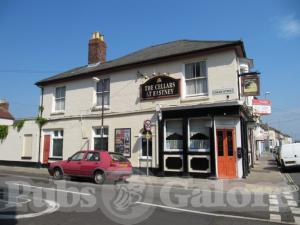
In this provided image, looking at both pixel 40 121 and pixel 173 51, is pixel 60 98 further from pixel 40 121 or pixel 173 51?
pixel 173 51

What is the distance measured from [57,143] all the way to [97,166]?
32.1 ft

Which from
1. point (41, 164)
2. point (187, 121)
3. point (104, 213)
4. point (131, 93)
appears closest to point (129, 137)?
point (131, 93)

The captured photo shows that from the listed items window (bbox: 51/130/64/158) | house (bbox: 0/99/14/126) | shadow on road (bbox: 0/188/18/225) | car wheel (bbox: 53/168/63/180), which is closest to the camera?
shadow on road (bbox: 0/188/18/225)

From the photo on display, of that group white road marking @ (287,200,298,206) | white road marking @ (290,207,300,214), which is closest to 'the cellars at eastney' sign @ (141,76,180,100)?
white road marking @ (287,200,298,206)

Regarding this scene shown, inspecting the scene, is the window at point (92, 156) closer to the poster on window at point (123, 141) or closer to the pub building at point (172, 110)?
A: the pub building at point (172, 110)

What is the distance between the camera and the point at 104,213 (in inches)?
308

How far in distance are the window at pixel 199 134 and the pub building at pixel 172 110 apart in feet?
0.18

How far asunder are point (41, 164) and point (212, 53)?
1524 cm

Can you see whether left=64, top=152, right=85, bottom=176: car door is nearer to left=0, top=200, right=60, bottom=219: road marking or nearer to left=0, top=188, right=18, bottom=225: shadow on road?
left=0, top=188, right=18, bottom=225: shadow on road

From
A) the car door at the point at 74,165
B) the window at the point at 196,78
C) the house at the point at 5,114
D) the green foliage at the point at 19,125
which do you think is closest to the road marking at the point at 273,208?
the window at the point at 196,78

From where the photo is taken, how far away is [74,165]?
49.5 feet

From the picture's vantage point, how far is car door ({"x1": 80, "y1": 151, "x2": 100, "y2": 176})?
14.4m

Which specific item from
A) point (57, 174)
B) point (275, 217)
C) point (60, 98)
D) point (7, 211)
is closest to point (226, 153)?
point (275, 217)

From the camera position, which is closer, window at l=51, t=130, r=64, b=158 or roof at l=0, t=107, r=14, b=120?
window at l=51, t=130, r=64, b=158
